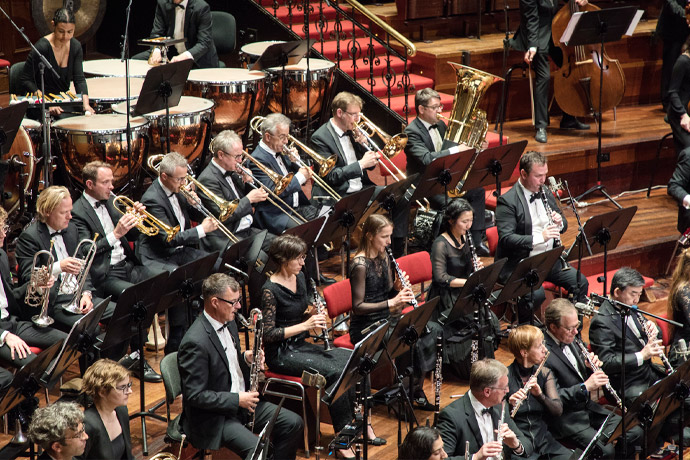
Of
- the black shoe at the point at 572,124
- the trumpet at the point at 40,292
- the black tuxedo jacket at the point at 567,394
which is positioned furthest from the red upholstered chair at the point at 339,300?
the black shoe at the point at 572,124

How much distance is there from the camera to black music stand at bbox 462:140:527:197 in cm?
663

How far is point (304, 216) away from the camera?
6770 mm

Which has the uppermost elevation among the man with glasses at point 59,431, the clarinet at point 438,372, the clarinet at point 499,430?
the man with glasses at point 59,431

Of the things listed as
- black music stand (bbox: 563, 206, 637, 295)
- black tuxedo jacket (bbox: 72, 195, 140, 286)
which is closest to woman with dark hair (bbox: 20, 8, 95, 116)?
black tuxedo jacket (bbox: 72, 195, 140, 286)

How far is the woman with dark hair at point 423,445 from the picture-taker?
12.9 ft

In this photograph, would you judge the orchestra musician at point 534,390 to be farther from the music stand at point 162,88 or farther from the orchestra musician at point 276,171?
the music stand at point 162,88

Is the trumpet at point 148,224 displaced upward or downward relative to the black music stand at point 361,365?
upward

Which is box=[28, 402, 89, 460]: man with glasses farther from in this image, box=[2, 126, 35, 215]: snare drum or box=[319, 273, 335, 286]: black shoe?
box=[319, 273, 335, 286]: black shoe

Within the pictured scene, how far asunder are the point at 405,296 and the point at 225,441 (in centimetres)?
151

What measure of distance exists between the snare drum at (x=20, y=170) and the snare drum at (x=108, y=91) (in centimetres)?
89

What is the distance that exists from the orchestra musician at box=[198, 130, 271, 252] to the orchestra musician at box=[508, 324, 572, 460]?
7.17ft

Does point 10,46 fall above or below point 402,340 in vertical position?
above

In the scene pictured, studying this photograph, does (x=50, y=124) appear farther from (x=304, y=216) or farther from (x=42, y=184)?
(x=304, y=216)

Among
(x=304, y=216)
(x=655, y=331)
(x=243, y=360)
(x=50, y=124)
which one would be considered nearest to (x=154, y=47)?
(x=50, y=124)
